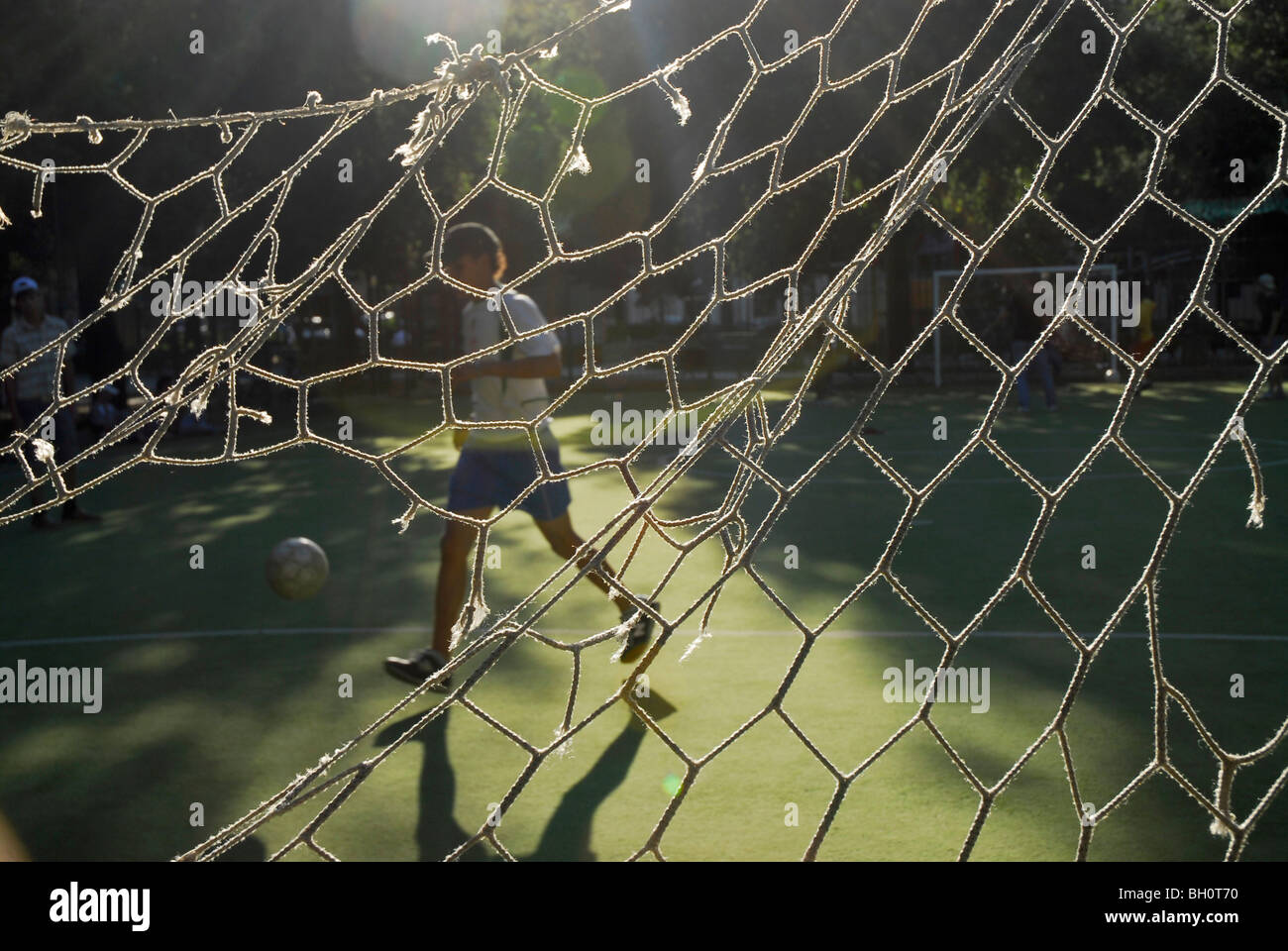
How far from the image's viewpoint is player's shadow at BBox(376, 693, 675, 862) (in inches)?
164

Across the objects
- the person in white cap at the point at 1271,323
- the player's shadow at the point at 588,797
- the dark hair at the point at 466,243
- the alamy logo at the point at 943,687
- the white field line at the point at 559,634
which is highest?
the person in white cap at the point at 1271,323

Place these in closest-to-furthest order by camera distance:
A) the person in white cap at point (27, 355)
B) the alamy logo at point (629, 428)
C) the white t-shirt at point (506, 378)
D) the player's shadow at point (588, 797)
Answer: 1. the player's shadow at point (588, 797)
2. the white t-shirt at point (506, 378)
3. the person in white cap at point (27, 355)
4. the alamy logo at point (629, 428)

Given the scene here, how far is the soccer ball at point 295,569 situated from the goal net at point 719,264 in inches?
24.4

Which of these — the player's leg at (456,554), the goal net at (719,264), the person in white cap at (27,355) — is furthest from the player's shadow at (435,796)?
the person in white cap at (27,355)

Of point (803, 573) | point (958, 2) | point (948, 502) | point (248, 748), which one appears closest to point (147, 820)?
point (248, 748)

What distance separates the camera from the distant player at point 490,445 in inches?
228

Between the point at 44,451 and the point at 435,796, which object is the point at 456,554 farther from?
the point at 44,451

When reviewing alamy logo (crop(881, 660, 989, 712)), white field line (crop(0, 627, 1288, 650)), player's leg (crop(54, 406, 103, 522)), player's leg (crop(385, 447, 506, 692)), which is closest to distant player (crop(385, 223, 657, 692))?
player's leg (crop(385, 447, 506, 692))

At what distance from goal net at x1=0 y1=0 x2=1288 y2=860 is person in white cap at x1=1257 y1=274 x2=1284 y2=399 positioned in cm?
104

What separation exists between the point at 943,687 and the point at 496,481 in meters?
2.02

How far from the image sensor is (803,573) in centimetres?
813
